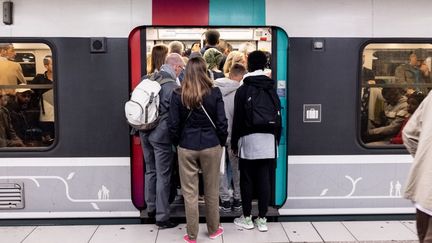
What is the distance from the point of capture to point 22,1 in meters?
4.20

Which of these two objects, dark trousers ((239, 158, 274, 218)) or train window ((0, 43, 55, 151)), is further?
train window ((0, 43, 55, 151))

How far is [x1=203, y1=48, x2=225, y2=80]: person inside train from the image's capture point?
4.62 m

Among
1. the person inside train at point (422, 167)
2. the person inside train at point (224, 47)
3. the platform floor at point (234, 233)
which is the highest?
the person inside train at point (224, 47)

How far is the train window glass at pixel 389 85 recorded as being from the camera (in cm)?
441

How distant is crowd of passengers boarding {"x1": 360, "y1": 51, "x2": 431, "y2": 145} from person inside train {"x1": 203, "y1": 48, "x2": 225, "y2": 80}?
1412 millimetres

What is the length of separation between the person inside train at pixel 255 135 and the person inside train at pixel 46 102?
5.71 ft

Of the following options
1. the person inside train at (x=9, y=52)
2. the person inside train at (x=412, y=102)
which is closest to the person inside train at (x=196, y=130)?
the person inside train at (x=9, y=52)

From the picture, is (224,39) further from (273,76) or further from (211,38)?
(273,76)

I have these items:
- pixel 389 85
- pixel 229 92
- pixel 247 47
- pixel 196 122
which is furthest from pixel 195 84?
pixel 247 47

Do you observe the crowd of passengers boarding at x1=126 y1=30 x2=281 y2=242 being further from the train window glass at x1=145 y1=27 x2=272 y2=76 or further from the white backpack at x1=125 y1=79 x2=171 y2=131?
the train window glass at x1=145 y1=27 x2=272 y2=76

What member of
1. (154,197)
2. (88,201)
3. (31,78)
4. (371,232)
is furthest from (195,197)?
(31,78)

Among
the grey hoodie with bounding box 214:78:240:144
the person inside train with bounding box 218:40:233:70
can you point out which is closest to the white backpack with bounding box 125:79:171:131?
the grey hoodie with bounding box 214:78:240:144

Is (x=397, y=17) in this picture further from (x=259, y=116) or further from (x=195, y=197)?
(x=195, y=197)

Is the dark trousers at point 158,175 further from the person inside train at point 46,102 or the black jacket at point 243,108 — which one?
the person inside train at point 46,102
